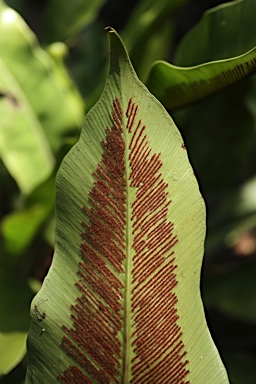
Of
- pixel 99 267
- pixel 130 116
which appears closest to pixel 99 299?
pixel 99 267

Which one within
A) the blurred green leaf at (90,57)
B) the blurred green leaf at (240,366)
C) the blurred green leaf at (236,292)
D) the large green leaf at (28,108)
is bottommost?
the blurred green leaf at (240,366)

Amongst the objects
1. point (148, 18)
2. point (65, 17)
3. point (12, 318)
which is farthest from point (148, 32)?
point (12, 318)

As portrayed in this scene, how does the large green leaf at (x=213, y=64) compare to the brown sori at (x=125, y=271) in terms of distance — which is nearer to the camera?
the brown sori at (x=125, y=271)

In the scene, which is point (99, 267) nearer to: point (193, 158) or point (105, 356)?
point (105, 356)

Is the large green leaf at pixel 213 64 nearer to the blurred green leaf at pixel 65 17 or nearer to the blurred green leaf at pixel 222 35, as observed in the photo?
the blurred green leaf at pixel 222 35

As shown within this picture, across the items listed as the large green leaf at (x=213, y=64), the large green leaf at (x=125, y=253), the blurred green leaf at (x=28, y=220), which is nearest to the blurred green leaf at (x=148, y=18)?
the large green leaf at (x=213, y=64)
